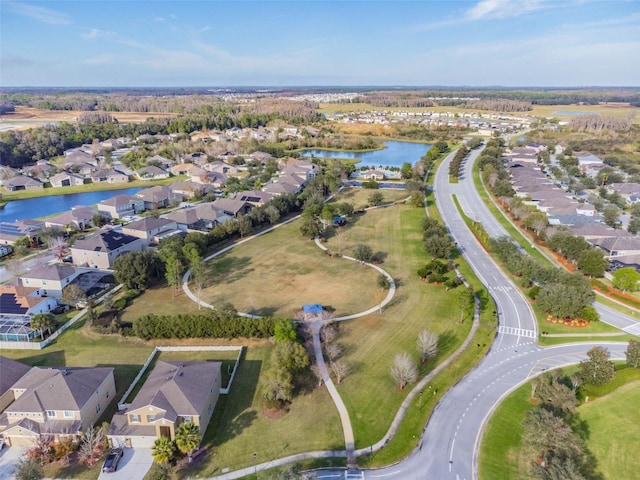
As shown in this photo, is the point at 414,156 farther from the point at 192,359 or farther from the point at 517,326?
the point at 192,359

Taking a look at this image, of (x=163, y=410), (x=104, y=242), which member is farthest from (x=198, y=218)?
(x=163, y=410)

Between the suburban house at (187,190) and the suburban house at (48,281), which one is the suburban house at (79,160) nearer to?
the suburban house at (187,190)

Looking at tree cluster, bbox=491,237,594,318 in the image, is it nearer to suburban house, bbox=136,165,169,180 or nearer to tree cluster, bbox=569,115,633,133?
suburban house, bbox=136,165,169,180

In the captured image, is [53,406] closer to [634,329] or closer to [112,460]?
[112,460]

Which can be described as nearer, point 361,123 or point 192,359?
point 192,359

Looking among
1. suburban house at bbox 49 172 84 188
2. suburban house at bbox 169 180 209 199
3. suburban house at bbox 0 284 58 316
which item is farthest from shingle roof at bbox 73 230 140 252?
suburban house at bbox 49 172 84 188

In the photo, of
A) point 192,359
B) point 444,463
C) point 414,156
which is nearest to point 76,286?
point 192,359

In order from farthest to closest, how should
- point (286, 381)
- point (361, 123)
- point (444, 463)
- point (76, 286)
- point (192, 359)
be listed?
point (361, 123)
point (76, 286)
point (192, 359)
point (286, 381)
point (444, 463)
